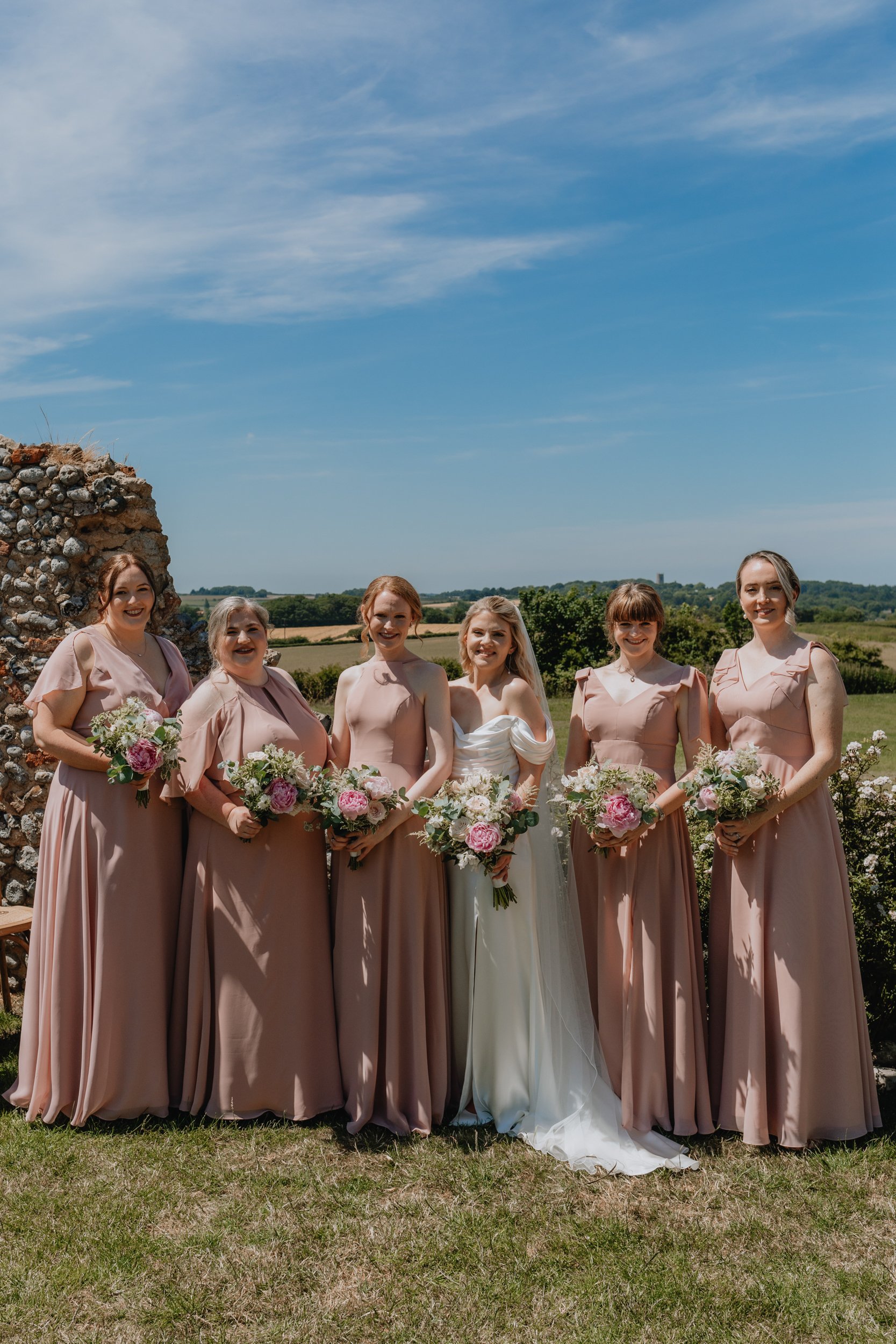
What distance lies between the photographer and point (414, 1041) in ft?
18.3

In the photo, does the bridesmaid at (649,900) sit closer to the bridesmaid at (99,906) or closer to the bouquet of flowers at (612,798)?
the bouquet of flowers at (612,798)

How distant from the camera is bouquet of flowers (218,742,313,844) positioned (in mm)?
5277

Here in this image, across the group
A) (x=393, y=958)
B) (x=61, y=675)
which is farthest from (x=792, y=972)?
(x=61, y=675)

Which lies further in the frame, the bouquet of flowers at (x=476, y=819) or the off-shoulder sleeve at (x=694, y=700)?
the off-shoulder sleeve at (x=694, y=700)

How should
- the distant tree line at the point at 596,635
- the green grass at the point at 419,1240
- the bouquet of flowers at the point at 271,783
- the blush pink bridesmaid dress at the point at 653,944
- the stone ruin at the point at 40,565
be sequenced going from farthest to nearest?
the distant tree line at the point at 596,635, the stone ruin at the point at 40,565, the blush pink bridesmaid dress at the point at 653,944, the bouquet of flowers at the point at 271,783, the green grass at the point at 419,1240

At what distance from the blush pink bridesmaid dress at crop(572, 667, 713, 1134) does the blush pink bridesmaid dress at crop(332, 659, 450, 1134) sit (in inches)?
38.0

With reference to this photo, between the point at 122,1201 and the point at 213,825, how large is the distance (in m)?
1.93

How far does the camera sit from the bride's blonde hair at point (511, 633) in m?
5.83

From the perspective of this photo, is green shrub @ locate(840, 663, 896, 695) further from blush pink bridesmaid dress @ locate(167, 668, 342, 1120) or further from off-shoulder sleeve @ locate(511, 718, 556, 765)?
blush pink bridesmaid dress @ locate(167, 668, 342, 1120)

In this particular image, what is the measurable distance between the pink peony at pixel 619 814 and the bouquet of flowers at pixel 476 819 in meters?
0.40

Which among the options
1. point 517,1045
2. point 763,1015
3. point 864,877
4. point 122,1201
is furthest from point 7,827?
point 864,877

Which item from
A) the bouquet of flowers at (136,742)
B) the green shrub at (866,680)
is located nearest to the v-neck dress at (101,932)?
the bouquet of flowers at (136,742)

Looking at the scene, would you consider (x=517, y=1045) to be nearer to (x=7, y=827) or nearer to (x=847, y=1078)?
(x=847, y=1078)

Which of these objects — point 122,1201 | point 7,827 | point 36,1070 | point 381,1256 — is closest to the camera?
point 381,1256
